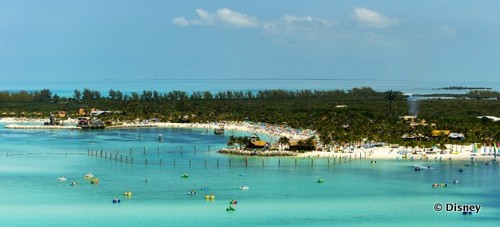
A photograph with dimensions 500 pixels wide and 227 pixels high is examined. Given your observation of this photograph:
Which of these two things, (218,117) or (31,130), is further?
(218,117)

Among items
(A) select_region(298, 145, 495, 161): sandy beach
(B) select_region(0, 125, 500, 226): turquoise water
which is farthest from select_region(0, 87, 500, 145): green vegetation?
(B) select_region(0, 125, 500, 226): turquoise water

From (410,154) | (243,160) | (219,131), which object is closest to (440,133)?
(410,154)

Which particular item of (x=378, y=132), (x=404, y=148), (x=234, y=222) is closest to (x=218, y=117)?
(x=378, y=132)

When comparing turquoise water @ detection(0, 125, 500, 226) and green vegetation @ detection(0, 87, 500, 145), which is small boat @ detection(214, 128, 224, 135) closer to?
green vegetation @ detection(0, 87, 500, 145)

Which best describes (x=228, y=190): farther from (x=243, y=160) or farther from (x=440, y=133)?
(x=440, y=133)

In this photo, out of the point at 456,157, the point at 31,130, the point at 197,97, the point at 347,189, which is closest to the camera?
the point at 347,189

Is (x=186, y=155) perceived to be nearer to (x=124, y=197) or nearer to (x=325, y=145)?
(x=325, y=145)
